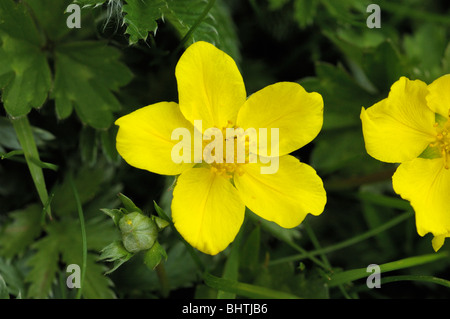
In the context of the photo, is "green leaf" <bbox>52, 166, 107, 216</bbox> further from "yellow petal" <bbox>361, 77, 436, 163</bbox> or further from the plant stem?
"yellow petal" <bbox>361, 77, 436, 163</bbox>

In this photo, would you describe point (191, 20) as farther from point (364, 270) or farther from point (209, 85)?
point (364, 270)

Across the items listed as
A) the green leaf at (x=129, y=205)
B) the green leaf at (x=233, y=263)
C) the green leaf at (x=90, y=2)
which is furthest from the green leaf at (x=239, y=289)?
the green leaf at (x=90, y=2)

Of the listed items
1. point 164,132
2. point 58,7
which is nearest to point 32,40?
point 58,7

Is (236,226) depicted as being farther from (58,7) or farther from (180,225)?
(58,7)

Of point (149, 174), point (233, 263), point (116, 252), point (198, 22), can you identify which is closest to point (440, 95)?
point (198, 22)

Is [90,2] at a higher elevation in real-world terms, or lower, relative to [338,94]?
higher
